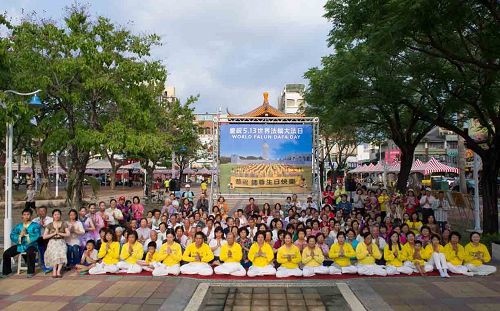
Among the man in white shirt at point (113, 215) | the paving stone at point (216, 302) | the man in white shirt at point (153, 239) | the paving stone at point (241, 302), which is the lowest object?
the paving stone at point (216, 302)

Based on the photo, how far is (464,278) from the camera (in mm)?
8945

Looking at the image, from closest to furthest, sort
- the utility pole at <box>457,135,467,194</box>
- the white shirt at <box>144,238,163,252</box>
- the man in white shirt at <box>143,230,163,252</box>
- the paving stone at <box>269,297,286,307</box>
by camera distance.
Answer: the paving stone at <box>269,297,286,307</box>, the white shirt at <box>144,238,163,252</box>, the man in white shirt at <box>143,230,163,252</box>, the utility pole at <box>457,135,467,194</box>

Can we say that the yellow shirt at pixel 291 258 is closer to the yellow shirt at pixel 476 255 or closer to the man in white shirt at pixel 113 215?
the yellow shirt at pixel 476 255

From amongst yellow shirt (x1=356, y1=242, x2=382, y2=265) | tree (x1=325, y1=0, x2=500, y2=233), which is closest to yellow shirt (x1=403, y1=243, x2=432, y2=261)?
yellow shirt (x1=356, y1=242, x2=382, y2=265)

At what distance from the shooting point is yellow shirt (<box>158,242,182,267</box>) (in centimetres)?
945

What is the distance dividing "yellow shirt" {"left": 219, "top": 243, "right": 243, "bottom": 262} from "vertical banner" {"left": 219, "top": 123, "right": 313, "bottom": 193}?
8597 millimetres

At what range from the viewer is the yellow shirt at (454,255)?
950 cm

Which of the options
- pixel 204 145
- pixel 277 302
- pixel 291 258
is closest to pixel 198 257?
pixel 291 258

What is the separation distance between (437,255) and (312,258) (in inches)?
98.3

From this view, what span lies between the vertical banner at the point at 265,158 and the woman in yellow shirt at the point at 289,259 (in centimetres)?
879

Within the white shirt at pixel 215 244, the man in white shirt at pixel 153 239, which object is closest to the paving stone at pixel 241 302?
the white shirt at pixel 215 244

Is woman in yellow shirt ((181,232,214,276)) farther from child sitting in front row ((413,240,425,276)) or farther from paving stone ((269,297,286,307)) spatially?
child sitting in front row ((413,240,425,276))

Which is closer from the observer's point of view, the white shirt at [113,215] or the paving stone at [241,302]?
the paving stone at [241,302]

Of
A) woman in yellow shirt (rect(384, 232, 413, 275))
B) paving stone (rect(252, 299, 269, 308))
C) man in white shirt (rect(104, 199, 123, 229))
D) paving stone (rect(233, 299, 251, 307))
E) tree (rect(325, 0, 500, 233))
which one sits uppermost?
tree (rect(325, 0, 500, 233))
